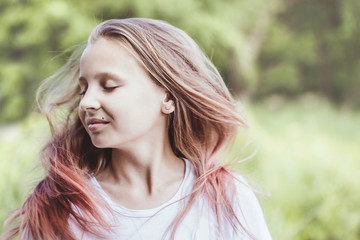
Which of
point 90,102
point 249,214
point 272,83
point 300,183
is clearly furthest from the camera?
point 272,83

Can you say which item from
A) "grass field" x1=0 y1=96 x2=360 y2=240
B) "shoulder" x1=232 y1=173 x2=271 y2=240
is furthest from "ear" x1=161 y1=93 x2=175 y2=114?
"grass field" x1=0 y1=96 x2=360 y2=240

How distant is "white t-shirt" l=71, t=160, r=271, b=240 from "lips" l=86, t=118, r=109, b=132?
21 centimetres

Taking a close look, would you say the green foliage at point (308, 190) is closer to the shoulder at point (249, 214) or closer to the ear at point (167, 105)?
the shoulder at point (249, 214)

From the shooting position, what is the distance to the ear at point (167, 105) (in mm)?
1368

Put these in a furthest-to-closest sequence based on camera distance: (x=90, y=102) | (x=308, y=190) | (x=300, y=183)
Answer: (x=300, y=183)
(x=308, y=190)
(x=90, y=102)

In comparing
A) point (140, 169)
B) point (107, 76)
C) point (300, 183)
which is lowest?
point (140, 169)

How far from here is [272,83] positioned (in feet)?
44.3

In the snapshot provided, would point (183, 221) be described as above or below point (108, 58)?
below

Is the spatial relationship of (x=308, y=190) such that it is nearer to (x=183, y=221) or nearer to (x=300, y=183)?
(x=300, y=183)

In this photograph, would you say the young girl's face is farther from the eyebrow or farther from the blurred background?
the blurred background

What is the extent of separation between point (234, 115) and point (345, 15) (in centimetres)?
1110

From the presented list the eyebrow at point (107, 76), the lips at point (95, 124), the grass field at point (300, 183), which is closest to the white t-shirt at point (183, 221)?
the lips at point (95, 124)

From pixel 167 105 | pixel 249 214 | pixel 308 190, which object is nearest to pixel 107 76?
pixel 167 105

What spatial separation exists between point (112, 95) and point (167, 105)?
0.70 ft
